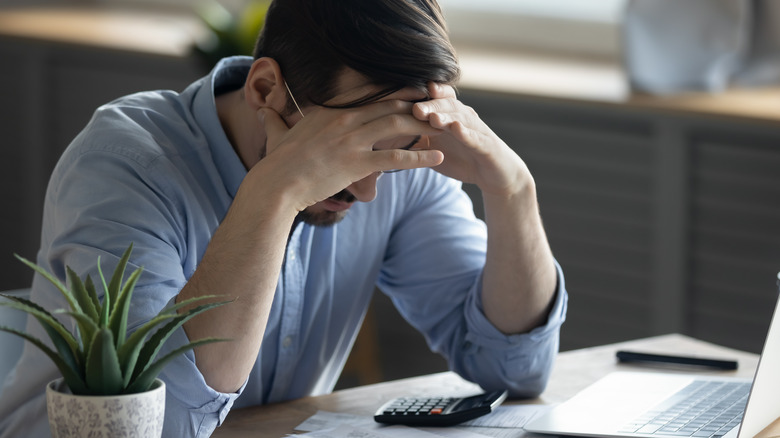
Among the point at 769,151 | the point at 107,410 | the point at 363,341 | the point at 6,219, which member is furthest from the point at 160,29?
the point at 107,410

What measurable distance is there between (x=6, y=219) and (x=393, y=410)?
2985 millimetres

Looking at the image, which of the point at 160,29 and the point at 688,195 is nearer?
the point at 688,195

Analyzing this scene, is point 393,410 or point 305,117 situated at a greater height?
point 305,117

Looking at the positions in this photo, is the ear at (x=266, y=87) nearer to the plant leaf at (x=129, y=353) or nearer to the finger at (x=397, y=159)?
the finger at (x=397, y=159)

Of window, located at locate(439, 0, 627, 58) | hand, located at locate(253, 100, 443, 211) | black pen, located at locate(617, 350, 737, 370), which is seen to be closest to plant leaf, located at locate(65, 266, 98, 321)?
hand, located at locate(253, 100, 443, 211)

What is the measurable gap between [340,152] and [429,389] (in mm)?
415

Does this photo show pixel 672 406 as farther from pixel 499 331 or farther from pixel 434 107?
pixel 434 107

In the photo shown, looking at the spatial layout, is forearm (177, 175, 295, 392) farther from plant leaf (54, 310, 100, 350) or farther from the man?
plant leaf (54, 310, 100, 350)

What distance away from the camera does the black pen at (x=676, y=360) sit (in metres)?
1.59

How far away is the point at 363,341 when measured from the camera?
3.02 meters

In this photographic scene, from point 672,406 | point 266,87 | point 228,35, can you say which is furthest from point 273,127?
point 228,35

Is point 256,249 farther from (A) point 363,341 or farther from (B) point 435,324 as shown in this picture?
(A) point 363,341

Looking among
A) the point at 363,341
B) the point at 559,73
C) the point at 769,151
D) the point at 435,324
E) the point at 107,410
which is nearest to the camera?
the point at 107,410

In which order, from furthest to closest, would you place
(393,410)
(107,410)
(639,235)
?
(639,235)
(393,410)
(107,410)
